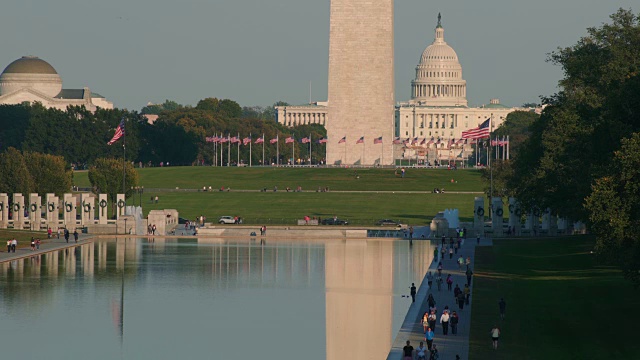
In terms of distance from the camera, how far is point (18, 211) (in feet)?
287

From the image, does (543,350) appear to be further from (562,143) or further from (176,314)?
(562,143)

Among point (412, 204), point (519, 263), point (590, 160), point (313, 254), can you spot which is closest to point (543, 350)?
point (590, 160)

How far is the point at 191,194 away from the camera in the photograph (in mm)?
112000

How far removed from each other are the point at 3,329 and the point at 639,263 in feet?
61.4

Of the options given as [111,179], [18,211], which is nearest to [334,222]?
[111,179]

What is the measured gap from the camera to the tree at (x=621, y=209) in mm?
41719

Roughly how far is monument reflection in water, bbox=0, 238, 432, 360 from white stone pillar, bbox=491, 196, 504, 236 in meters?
12.2

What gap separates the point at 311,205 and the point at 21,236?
3005 cm

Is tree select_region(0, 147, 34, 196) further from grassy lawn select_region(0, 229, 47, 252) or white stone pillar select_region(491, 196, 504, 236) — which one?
white stone pillar select_region(491, 196, 504, 236)

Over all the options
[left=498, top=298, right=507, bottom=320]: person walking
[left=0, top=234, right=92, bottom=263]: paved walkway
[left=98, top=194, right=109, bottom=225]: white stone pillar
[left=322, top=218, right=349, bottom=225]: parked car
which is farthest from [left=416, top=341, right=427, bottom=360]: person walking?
[left=322, top=218, right=349, bottom=225]: parked car

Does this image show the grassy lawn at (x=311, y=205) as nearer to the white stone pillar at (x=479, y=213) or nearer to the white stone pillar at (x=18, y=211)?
the white stone pillar at (x=479, y=213)

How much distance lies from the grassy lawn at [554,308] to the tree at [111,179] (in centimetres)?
4048

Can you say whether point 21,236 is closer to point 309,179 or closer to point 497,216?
point 497,216

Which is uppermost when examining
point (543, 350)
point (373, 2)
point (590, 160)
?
point (373, 2)
